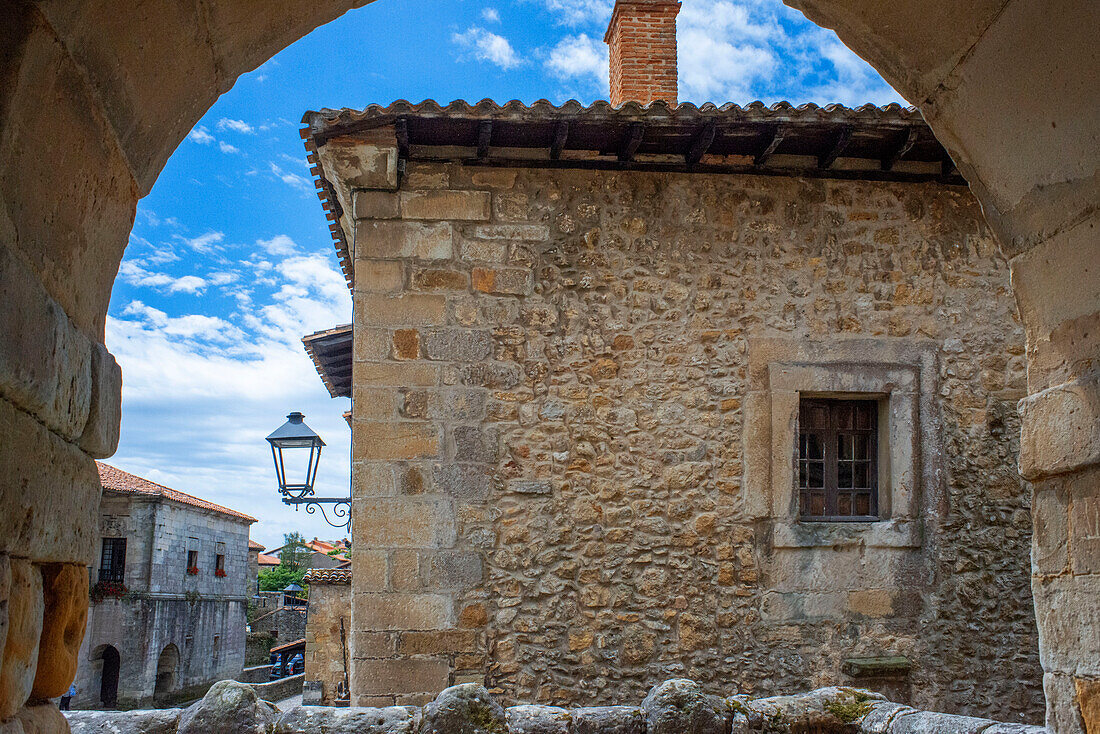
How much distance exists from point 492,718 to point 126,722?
136 centimetres

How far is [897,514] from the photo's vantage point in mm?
6000

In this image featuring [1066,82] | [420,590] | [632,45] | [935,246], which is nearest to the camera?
[1066,82]

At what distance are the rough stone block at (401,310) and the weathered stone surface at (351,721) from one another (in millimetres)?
3078

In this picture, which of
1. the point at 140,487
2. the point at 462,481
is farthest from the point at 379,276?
the point at 140,487

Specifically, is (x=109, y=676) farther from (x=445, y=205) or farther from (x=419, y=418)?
(x=445, y=205)

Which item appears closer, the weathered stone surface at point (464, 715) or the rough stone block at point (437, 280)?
the weathered stone surface at point (464, 715)

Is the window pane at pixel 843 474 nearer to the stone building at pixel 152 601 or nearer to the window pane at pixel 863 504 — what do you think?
the window pane at pixel 863 504

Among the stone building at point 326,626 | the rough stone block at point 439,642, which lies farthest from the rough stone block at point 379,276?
the stone building at point 326,626

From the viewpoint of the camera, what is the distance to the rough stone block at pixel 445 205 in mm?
6031

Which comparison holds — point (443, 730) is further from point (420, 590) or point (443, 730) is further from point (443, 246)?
point (443, 246)

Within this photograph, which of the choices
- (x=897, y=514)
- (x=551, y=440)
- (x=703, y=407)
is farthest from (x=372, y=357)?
(x=897, y=514)

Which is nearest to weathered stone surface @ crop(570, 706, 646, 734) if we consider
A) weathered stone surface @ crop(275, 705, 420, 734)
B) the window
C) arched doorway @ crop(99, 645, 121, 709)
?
weathered stone surface @ crop(275, 705, 420, 734)

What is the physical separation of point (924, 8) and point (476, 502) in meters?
4.16

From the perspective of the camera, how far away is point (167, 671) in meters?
28.3
